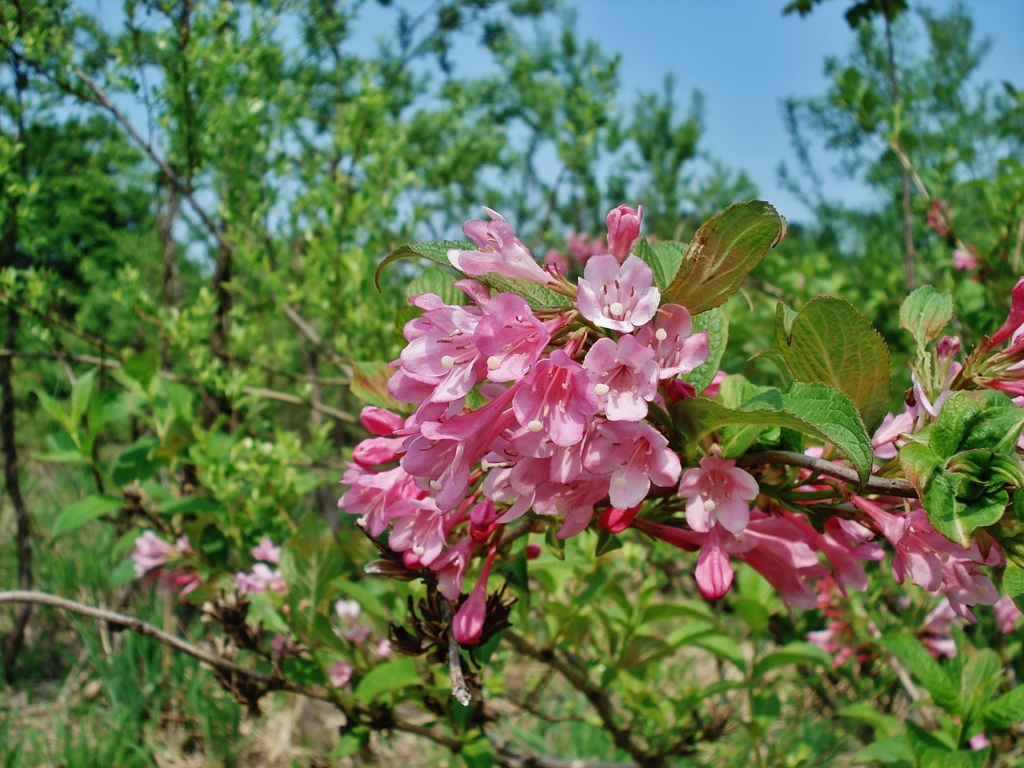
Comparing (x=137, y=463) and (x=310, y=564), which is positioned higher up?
(x=137, y=463)

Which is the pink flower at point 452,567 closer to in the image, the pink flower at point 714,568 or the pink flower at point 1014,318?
the pink flower at point 714,568

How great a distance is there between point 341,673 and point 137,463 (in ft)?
2.10

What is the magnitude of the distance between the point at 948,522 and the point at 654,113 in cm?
1461

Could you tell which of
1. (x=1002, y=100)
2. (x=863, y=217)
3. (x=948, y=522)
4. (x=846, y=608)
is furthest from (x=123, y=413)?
(x=1002, y=100)

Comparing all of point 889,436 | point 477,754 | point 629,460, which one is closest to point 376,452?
Answer: point 629,460

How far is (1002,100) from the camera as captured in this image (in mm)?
10594

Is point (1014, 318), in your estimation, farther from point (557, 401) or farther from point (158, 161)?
point (158, 161)

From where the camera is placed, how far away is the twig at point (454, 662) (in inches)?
21.0

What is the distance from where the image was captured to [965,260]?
95.7 inches

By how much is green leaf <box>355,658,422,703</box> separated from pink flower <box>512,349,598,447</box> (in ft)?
2.11

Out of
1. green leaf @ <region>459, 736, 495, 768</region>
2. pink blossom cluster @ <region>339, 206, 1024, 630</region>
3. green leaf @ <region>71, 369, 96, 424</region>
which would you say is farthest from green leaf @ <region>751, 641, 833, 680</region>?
green leaf @ <region>71, 369, 96, 424</region>

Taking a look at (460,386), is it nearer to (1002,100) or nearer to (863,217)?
(863,217)

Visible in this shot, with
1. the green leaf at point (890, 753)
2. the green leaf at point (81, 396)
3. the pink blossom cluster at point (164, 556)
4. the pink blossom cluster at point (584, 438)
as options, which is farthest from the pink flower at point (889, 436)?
the green leaf at point (81, 396)

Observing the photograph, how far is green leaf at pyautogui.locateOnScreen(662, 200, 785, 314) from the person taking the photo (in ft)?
1.73
